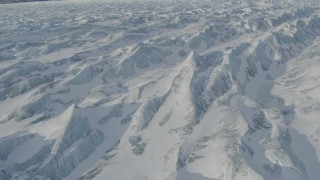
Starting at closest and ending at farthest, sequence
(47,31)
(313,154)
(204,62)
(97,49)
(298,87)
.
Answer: (313,154), (298,87), (204,62), (97,49), (47,31)

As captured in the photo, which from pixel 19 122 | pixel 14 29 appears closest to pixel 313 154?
pixel 19 122

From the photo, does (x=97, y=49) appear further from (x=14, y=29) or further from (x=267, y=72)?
(x=14, y=29)

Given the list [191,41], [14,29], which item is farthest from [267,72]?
[14,29]

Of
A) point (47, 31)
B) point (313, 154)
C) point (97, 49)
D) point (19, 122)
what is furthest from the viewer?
point (47, 31)

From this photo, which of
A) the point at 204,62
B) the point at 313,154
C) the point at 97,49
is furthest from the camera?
the point at 97,49

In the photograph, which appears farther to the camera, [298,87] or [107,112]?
[298,87]

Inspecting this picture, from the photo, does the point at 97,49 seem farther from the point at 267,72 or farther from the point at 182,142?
the point at 182,142
